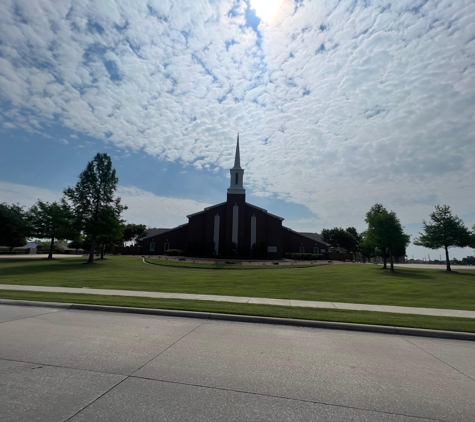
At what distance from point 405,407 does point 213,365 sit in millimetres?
2688

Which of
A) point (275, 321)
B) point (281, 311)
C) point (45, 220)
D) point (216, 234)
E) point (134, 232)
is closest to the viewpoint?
point (275, 321)

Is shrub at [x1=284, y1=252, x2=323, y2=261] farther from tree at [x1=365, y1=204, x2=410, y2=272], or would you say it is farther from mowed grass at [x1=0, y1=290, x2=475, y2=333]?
mowed grass at [x1=0, y1=290, x2=475, y2=333]

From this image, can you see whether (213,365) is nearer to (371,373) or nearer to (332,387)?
(332,387)

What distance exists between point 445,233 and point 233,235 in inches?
1180

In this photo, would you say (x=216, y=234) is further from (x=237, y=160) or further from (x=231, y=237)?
(x=237, y=160)

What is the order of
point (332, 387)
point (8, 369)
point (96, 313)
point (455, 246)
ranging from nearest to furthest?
1. point (332, 387)
2. point (8, 369)
3. point (96, 313)
4. point (455, 246)

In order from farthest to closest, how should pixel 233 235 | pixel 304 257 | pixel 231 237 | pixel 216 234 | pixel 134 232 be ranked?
pixel 134 232, pixel 216 234, pixel 233 235, pixel 231 237, pixel 304 257

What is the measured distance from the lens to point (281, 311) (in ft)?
30.0

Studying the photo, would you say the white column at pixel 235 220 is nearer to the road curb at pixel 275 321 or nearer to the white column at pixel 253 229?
the white column at pixel 253 229

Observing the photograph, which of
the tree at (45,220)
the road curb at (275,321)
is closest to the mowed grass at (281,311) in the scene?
the road curb at (275,321)

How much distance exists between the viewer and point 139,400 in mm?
3709

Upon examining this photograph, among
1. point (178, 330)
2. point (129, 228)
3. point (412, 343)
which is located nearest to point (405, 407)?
point (412, 343)

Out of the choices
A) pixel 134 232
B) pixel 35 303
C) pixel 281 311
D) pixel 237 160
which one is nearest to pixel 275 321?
pixel 281 311

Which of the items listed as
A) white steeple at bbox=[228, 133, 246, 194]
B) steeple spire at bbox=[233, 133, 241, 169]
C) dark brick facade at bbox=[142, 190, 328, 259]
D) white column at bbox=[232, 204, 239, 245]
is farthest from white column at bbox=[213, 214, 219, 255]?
steeple spire at bbox=[233, 133, 241, 169]
